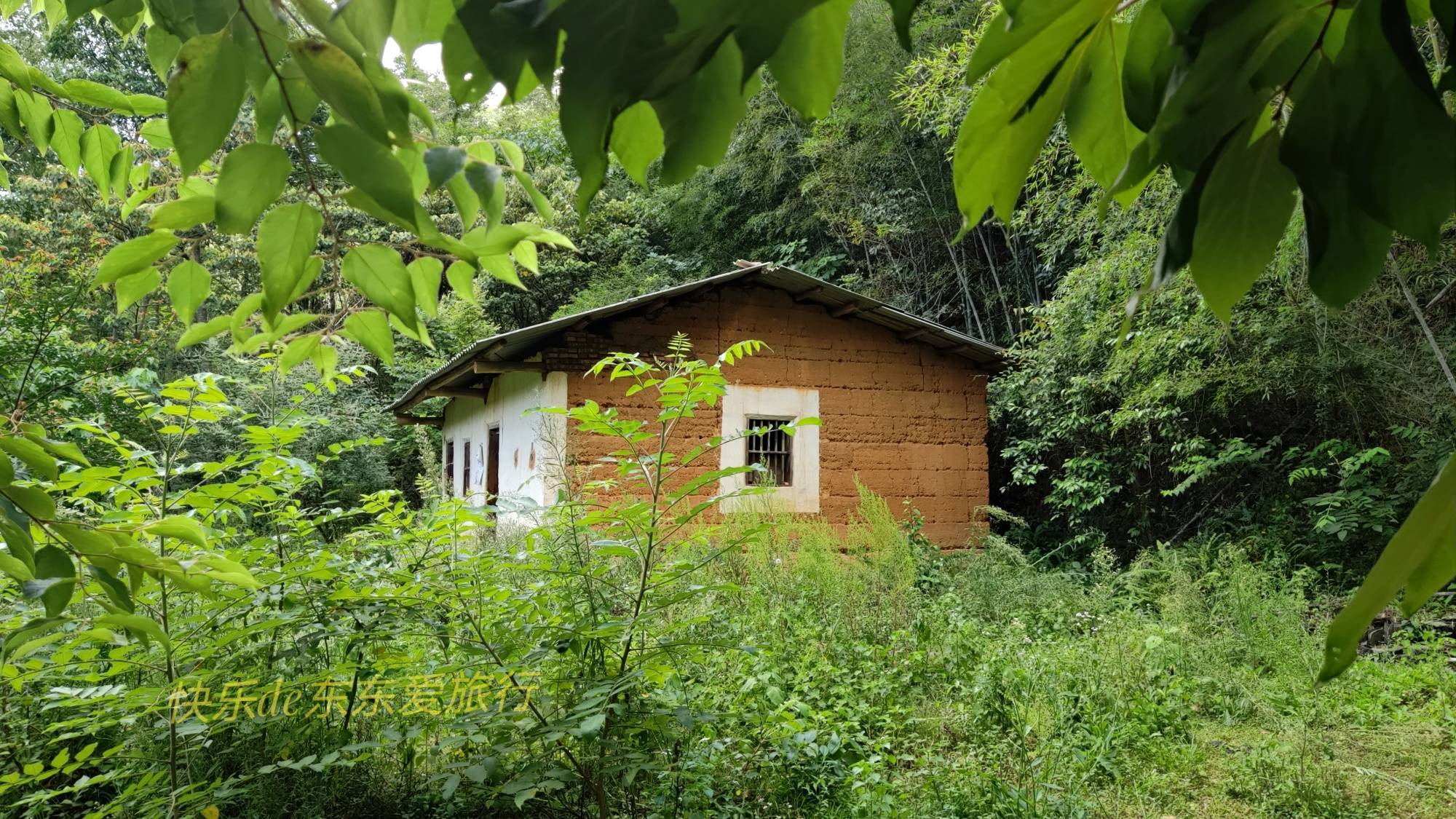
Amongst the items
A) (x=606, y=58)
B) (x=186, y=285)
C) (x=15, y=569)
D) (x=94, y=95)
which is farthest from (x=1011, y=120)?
(x=94, y=95)

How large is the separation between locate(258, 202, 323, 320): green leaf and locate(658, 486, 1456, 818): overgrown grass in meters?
1.81

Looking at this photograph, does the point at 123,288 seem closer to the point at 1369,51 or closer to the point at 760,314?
the point at 1369,51

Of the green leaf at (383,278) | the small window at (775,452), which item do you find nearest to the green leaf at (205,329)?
the green leaf at (383,278)

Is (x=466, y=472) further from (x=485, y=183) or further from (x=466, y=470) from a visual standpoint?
(x=485, y=183)

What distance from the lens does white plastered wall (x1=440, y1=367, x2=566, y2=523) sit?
8.55 m

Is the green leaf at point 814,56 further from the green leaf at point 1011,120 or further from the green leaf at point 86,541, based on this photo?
the green leaf at point 86,541

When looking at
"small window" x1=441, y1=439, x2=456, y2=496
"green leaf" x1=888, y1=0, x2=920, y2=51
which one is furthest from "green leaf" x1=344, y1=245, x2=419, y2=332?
"small window" x1=441, y1=439, x2=456, y2=496

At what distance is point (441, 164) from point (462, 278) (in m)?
0.38

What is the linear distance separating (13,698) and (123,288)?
2.37m

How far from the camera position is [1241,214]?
19.0 inches

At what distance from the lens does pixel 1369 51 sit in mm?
416

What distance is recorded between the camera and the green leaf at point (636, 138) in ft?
1.67

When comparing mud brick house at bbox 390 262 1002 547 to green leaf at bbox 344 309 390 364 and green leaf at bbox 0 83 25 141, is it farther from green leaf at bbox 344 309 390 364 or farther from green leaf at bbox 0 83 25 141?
green leaf at bbox 344 309 390 364

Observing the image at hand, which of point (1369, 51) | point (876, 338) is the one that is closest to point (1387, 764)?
point (1369, 51)
